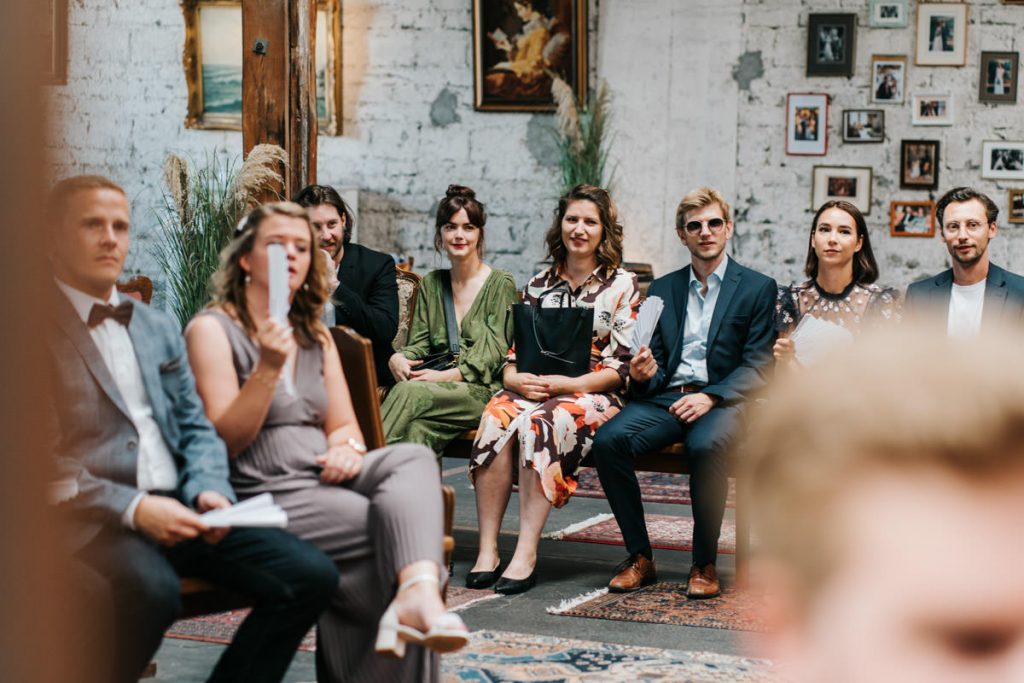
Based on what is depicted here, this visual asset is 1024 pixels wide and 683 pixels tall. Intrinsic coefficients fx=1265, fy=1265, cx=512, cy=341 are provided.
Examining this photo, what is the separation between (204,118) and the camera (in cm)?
838

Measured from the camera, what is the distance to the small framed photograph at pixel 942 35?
306 inches

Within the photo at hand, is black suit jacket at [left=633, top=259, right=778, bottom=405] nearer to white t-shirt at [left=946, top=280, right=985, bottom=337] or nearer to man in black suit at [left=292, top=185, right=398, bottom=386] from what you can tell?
white t-shirt at [left=946, top=280, right=985, bottom=337]

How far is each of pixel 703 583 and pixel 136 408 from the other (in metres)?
2.58

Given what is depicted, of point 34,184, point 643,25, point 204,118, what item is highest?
point 643,25

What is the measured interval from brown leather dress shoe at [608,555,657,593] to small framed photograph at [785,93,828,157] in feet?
13.7

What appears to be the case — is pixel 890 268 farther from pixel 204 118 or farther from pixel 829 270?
pixel 204 118

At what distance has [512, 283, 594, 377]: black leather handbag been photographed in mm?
4508

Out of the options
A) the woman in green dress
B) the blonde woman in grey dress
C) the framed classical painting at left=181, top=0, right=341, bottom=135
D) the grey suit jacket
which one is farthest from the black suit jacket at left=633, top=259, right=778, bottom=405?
the framed classical painting at left=181, top=0, right=341, bottom=135

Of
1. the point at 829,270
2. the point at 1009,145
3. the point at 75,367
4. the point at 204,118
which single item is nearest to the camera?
the point at 75,367

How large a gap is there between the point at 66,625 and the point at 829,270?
14.2 ft

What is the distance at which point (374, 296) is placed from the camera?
4.77 metres

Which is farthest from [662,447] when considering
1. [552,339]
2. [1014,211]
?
[1014,211]

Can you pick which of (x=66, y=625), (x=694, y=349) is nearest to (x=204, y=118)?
(x=694, y=349)

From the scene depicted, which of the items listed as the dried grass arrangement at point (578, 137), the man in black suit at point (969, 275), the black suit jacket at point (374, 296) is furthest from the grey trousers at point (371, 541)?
the dried grass arrangement at point (578, 137)
